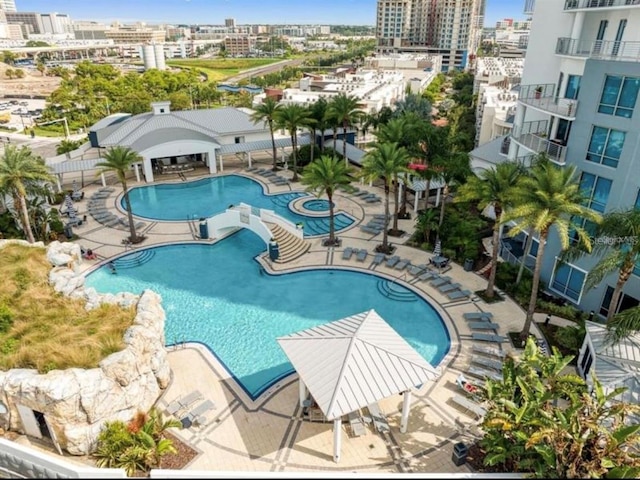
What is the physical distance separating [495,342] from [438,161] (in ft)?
44.6

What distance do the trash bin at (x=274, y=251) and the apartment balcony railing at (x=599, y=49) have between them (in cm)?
2193

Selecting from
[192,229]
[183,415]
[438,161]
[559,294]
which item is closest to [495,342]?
[559,294]

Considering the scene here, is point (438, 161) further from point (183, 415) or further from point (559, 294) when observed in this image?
point (183, 415)

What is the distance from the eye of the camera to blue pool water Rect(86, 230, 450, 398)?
23.0 m

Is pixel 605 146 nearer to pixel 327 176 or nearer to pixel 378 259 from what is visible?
pixel 378 259

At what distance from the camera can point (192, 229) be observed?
3672 centimetres

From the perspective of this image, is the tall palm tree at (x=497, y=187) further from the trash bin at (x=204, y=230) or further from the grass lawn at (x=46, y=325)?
the trash bin at (x=204, y=230)

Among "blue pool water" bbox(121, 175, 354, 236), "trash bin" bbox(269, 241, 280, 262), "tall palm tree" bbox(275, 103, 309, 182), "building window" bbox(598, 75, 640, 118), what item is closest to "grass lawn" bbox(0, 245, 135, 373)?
"trash bin" bbox(269, 241, 280, 262)

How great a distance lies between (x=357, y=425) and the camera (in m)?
17.8

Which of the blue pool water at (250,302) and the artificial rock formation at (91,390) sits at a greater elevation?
the artificial rock formation at (91,390)

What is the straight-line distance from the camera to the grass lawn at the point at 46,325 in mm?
17906

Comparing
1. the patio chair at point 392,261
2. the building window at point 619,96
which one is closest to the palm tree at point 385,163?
the patio chair at point 392,261

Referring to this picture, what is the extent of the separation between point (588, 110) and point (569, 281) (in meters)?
10.0

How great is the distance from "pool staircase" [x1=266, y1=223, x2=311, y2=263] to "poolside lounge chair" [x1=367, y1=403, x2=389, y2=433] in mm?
14997
